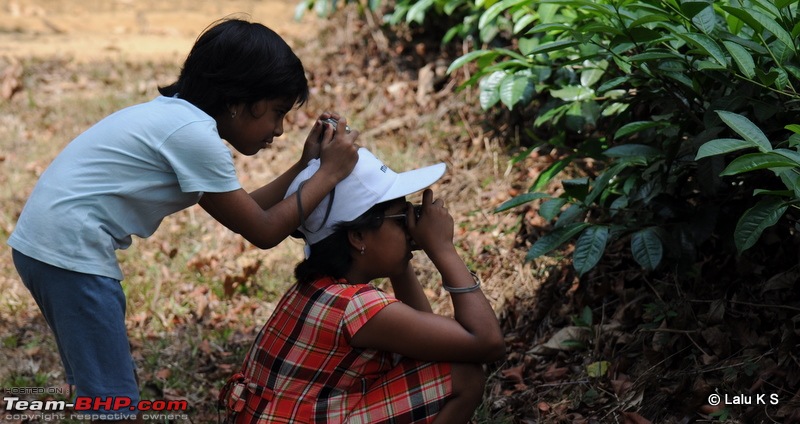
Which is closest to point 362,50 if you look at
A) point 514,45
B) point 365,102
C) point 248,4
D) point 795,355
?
point 365,102

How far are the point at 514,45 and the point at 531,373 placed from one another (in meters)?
2.15

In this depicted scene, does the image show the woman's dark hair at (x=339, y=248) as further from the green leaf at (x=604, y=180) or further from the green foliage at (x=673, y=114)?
the green leaf at (x=604, y=180)

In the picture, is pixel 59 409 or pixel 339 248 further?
pixel 59 409

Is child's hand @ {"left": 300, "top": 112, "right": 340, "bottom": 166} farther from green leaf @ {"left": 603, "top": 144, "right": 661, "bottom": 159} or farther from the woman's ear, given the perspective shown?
green leaf @ {"left": 603, "top": 144, "right": 661, "bottom": 159}

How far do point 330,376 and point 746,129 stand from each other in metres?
1.20

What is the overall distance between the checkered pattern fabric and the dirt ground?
16.5 feet

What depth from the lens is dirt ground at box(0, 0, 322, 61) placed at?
7.75 metres

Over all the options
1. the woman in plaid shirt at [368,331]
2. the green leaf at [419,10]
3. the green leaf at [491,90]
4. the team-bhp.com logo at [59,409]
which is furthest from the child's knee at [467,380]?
the green leaf at [419,10]

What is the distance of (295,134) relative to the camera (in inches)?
227

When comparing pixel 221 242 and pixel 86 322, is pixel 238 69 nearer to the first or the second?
pixel 86 322

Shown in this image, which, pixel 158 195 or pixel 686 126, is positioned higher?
pixel 158 195

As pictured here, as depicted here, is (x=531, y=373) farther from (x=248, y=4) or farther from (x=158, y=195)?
(x=248, y=4)

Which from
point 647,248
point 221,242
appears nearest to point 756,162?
point 647,248

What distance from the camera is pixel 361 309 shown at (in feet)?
7.64
